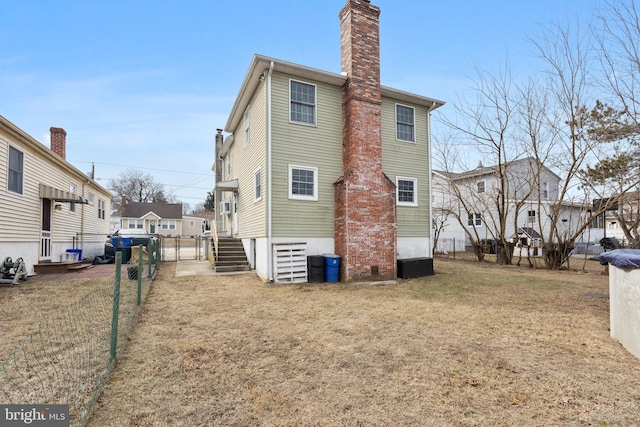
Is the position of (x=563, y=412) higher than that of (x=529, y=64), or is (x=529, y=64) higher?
(x=529, y=64)

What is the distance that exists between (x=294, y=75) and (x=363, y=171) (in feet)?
12.3

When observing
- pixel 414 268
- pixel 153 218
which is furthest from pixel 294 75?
pixel 153 218

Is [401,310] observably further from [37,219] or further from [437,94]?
[37,219]

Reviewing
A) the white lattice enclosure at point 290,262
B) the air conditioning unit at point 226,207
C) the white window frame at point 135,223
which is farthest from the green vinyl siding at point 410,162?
the white window frame at point 135,223

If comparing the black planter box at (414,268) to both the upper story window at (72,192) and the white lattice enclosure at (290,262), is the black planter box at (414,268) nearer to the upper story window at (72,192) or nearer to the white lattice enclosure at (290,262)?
the white lattice enclosure at (290,262)

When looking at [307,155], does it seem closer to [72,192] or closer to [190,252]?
[72,192]

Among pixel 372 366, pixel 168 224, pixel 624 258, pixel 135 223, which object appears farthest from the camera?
pixel 168 224

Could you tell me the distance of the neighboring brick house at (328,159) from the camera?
10062mm

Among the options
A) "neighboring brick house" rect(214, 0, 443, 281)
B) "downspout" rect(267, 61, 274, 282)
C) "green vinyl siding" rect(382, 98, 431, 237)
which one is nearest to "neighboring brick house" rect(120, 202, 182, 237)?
"neighboring brick house" rect(214, 0, 443, 281)

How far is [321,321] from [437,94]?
35.6 feet

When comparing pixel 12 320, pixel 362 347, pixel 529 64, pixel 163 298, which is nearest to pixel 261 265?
pixel 163 298

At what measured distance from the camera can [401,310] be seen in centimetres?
629

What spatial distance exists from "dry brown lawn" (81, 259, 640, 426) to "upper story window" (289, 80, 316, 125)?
615 centimetres

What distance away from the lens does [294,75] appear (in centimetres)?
1045
